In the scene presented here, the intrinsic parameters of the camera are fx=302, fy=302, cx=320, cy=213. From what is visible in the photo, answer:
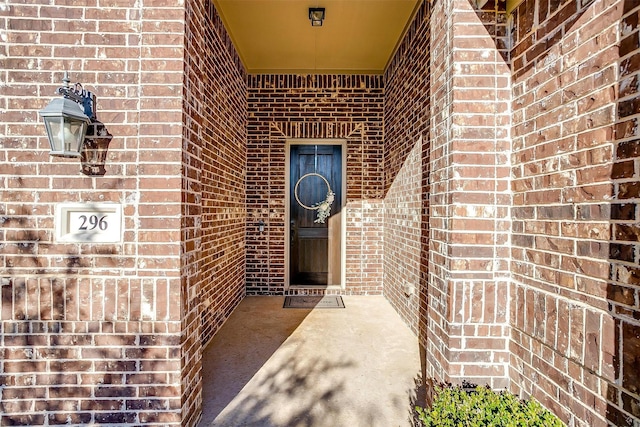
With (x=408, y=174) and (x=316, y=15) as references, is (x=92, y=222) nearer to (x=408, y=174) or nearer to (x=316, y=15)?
(x=316, y=15)

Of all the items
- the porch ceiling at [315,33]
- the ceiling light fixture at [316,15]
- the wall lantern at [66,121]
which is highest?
the porch ceiling at [315,33]

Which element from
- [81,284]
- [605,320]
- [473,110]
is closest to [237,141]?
[81,284]

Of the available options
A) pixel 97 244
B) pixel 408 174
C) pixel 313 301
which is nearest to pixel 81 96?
pixel 97 244

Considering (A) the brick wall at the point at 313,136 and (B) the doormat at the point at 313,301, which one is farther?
(A) the brick wall at the point at 313,136

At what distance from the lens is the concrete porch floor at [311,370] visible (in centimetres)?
193

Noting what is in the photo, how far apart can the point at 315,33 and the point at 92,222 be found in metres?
2.95

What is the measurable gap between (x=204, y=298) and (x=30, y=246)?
1.41 meters

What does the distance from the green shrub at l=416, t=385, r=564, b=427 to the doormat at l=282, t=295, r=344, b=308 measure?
258 centimetres

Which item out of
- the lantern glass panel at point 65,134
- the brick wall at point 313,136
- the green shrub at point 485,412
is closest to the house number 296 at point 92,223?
the lantern glass panel at point 65,134

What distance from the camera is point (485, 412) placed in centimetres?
131

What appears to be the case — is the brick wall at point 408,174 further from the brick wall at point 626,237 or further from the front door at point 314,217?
the brick wall at point 626,237

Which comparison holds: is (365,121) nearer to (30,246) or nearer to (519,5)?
(519,5)

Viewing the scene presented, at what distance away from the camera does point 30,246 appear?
1657mm

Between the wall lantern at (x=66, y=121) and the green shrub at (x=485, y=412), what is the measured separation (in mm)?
2177
